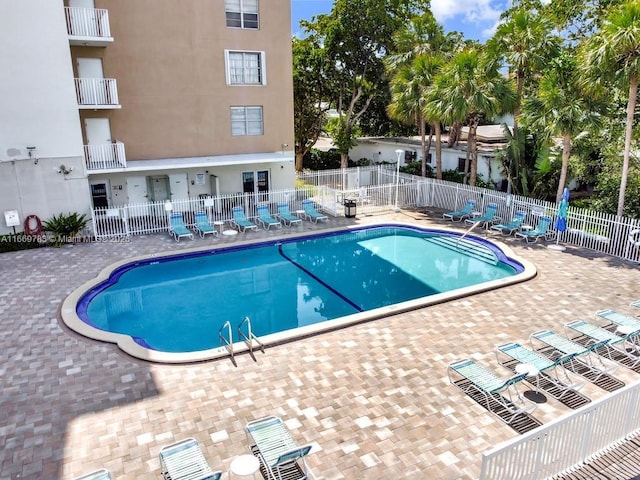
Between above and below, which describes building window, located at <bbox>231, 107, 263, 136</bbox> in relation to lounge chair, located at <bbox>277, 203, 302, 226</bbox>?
above

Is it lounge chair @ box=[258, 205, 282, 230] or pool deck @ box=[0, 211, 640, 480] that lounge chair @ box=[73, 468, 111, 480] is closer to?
pool deck @ box=[0, 211, 640, 480]

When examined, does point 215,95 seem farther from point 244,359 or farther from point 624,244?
point 624,244

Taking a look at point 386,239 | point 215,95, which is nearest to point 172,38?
point 215,95

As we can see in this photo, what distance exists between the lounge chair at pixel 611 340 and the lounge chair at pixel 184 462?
8161 mm

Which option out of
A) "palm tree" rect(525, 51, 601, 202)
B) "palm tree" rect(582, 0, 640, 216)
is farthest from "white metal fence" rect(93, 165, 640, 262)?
"palm tree" rect(525, 51, 601, 202)

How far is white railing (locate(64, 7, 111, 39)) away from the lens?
18.5m

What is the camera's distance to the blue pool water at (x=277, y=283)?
43.1ft

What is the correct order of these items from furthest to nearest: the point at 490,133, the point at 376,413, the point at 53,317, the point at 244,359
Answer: the point at 490,133 → the point at 53,317 → the point at 244,359 → the point at 376,413

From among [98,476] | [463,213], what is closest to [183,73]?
[463,213]

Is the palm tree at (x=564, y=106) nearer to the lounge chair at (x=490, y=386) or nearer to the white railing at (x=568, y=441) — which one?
the lounge chair at (x=490, y=386)

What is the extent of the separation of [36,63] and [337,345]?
14.8 m

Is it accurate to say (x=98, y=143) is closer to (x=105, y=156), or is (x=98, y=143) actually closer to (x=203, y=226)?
(x=105, y=156)

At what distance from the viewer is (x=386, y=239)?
2050 centimetres

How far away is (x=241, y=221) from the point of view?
20.5 metres
